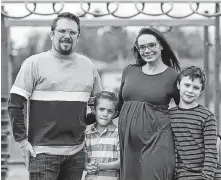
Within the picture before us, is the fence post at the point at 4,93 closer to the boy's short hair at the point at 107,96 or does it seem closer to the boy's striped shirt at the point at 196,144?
the boy's short hair at the point at 107,96

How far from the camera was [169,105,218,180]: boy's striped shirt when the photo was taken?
296 cm

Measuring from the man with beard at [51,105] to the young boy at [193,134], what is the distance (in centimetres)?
69

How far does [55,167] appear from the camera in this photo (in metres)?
3.21

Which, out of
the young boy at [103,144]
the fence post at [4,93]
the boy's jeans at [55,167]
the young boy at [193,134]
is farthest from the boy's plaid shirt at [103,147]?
the fence post at [4,93]

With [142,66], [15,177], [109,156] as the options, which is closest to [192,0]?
[142,66]

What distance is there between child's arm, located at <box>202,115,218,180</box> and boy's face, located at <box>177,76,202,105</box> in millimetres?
182

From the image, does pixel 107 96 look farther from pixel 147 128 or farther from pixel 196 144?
pixel 196 144

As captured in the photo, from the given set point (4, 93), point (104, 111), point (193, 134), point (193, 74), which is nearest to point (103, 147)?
point (104, 111)

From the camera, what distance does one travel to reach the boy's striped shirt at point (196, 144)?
296cm

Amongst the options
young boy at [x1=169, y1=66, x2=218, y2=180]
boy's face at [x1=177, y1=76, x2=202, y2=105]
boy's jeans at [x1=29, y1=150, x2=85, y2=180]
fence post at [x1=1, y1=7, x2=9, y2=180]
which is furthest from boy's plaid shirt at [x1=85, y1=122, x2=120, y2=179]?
fence post at [x1=1, y1=7, x2=9, y2=180]

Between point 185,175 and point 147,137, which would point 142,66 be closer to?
point 147,137

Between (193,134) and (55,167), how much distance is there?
37.4 inches

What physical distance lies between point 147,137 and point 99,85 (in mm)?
613

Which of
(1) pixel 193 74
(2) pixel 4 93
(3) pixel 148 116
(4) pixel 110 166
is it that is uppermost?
(1) pixel 193 74
